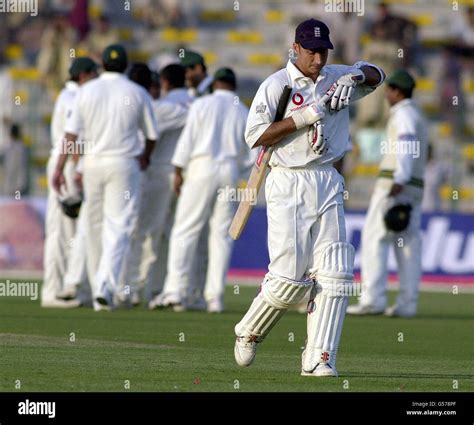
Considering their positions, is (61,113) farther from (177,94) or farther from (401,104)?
(401,104)

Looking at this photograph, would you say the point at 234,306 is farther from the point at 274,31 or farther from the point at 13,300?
the point at 274,31

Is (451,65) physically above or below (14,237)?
above

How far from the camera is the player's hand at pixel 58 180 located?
53.3 feet

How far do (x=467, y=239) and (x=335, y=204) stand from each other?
13218 mm

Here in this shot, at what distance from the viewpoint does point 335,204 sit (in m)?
10.2

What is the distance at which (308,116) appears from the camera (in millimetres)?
9984

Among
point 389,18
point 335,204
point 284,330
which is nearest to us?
point 335,204

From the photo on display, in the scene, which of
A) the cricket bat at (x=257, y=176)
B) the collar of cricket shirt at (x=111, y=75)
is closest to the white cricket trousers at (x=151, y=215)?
the collar of cricket shirt at (x=111, y=75)

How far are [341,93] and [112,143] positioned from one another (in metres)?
6.53

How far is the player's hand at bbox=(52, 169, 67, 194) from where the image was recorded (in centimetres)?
1623

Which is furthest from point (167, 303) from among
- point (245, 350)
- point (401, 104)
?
point (245, 350)

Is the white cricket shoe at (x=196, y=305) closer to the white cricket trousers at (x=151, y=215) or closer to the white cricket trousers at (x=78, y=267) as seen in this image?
the white cricket trousers at (x=151, y=215)

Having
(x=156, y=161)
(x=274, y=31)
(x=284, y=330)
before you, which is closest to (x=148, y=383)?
(x=284, y=330)

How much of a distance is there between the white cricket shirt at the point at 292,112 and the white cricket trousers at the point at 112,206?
597 centimetres
